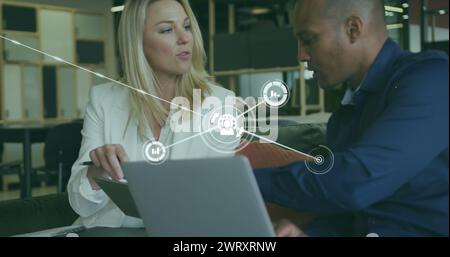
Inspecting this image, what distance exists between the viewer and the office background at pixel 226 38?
33.8 inches

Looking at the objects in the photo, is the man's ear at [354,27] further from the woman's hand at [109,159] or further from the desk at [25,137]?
the desk at [25,137]

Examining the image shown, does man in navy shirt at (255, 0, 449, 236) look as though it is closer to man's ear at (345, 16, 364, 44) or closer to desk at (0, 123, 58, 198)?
man's ear at (345, 16, 364, 44)

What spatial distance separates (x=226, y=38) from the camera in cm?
97

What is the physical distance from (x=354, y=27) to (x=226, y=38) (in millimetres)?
220

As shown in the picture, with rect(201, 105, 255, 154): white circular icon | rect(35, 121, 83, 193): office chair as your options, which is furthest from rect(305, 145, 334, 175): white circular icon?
rect(35, 121, 83, 193): office chair

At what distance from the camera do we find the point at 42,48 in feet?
3.61

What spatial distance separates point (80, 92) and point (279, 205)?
486 mm

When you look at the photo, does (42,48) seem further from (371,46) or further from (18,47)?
(371,46)

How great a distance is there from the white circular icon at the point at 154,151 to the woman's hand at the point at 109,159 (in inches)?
1.4

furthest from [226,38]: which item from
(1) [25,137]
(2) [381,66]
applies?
(1) [25,137]

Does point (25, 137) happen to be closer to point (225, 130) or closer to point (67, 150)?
point (67, 150)

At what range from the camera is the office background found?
86 centimetres

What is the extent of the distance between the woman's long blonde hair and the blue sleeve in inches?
10.3
